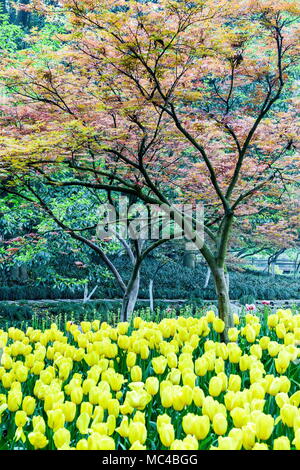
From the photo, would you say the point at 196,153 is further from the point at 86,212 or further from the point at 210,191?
the point at 86,212

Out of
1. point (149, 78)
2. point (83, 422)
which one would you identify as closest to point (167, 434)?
point (83, 422)

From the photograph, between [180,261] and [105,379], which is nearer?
[105,379]

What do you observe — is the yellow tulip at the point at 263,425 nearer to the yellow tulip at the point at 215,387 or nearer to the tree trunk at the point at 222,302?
the yellow tulip at the point at 215,387

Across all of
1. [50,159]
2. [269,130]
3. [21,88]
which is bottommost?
[50,159]

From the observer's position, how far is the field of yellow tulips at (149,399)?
1555 mm

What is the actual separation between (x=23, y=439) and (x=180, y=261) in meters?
18.5

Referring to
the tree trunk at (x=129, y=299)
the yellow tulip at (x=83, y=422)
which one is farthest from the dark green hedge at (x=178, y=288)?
the yellow tulip at (x=83, y=422)

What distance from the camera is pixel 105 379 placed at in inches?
85.8

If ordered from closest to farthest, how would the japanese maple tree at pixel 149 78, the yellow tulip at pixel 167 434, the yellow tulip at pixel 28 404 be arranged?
the yellow tulip at pixel 167 434 → the yellow tulip at pixel 28 404 → the japanese maple tree at pixel 149 78

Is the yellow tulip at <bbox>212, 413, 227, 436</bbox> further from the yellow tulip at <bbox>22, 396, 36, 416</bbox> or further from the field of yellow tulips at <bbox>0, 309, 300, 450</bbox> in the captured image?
the yellow tulip at <bbox>22, 396, 36, 416</bbox>

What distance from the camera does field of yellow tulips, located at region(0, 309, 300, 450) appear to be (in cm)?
155

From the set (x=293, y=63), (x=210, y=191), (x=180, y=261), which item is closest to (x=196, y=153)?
(x=210, y=191)

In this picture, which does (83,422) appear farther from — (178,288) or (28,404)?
(178,288)

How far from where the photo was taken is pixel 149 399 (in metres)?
1.85
